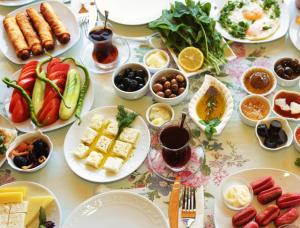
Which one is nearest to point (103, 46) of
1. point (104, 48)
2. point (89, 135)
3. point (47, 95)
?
point (104, 48)

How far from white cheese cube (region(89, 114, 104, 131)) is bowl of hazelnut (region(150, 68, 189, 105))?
0.27 meters

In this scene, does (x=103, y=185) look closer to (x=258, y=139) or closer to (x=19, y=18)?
(x=258, y=139)

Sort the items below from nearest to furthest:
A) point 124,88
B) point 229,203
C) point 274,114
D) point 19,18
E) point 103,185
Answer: point 229,203
point 103,185
point 274,114
point 124,88
point 19,18

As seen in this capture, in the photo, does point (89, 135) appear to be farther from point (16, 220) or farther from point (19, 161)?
point (16, 220)

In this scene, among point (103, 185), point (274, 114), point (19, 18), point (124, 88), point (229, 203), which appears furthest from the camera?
point (19, 18)

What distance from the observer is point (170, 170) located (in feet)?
→ 5.60

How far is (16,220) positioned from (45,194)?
0.15 metres

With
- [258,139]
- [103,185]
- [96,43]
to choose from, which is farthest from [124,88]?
[258,139]

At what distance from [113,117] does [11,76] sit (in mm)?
579

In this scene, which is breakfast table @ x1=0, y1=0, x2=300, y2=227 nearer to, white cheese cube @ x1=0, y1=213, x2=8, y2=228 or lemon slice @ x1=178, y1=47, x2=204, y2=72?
lemon slice @ x1=178, y1=47, x2=204, y2=72

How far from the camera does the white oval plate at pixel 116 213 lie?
155cm

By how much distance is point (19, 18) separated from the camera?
2229 millimetres

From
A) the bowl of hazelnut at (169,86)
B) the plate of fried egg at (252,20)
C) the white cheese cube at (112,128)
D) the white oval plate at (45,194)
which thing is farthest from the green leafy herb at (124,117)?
the plate of fried egg at (252,20)

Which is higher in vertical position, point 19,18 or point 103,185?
point 19,18
